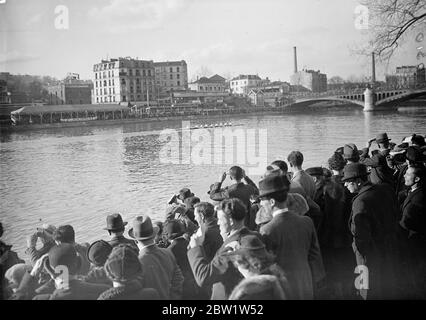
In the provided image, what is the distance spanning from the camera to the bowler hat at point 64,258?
1759mm

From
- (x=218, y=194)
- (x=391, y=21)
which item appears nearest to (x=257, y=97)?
(x=391, y=21)

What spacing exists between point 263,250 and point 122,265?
1.70 ft

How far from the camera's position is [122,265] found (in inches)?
62.2

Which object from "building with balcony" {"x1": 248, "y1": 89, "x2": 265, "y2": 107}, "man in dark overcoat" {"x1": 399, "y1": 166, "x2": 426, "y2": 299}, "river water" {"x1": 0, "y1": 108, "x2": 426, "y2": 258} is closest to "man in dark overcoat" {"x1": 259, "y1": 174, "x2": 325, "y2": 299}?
"man in dark overcoat" {"x1": 399, "y1": 166, "x2": 426, "y2": 299}

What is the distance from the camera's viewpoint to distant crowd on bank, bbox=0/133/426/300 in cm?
165

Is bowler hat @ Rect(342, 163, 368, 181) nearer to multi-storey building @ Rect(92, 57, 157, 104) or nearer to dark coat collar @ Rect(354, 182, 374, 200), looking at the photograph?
dark coat collar @ Rect(354, 182, 374, 200)

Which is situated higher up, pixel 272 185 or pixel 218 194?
pixel 272 185

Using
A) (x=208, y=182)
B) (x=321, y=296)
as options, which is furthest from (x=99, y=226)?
(x=321, y=296)

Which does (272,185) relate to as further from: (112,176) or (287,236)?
(112,176)

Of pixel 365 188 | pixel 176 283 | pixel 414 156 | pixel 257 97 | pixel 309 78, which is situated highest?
pixel 257 97

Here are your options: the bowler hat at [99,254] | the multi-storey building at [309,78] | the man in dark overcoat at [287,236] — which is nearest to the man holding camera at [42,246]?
the bowler hat at [99,254]

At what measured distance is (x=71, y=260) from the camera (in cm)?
177

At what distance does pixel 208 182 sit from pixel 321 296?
6183mm

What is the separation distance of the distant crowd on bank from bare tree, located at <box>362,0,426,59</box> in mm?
1979
